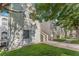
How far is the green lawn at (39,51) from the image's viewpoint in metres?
1.58

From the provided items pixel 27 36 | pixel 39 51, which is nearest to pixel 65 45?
pixel 39 51

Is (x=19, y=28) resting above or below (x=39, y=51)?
above

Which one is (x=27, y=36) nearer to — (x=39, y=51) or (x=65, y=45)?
(x=39, y=51)

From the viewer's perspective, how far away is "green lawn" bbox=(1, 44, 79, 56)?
1.58 m

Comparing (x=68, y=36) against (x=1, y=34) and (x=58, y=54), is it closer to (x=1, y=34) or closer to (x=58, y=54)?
(x=58, y=54)

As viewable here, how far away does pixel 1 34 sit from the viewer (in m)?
1.60

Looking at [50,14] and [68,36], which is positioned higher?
[50,14]

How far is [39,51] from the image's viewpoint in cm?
159

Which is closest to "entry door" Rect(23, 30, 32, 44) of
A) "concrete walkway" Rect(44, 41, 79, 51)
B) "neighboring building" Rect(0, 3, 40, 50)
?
"neighboring building" Rect(0, 3, 40, 50)

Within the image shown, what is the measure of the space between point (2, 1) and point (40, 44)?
465mm

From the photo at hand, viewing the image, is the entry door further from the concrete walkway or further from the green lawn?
the concrete walkway

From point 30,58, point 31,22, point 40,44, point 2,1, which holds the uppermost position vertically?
point 2,1

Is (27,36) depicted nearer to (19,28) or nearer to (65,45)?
(19,28)

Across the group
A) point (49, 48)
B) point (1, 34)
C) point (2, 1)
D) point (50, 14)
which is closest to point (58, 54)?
point (49, 48)
